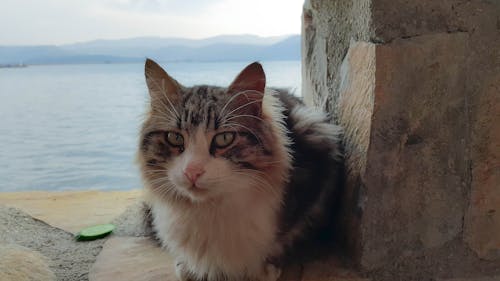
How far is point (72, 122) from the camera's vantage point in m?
3.13

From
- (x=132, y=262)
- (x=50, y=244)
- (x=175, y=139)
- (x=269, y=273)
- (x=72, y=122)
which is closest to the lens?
(x=175, y=139)

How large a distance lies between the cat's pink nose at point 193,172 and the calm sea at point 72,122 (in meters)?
1.17

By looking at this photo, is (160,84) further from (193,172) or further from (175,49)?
(175,49)

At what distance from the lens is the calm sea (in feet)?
8.73

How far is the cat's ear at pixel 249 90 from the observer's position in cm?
123

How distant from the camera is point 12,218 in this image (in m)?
1.91

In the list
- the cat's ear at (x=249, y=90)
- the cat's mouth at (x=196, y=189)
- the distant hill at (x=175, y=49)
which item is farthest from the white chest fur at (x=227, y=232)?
the distant hill at (x=175, y=49)

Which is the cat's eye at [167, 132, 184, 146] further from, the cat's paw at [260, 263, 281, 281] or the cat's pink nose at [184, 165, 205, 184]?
the cat's paw at [260, 263, 281, 281]

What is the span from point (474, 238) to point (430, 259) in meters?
0.14

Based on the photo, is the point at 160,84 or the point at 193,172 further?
the point at 160,84

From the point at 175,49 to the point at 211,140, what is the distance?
120 centimetres

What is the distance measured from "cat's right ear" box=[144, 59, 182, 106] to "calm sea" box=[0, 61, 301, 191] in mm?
939

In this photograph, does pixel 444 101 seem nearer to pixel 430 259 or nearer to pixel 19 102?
pixel 430 259

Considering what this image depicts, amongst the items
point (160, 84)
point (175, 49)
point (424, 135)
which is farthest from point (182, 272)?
point (175, 49)
